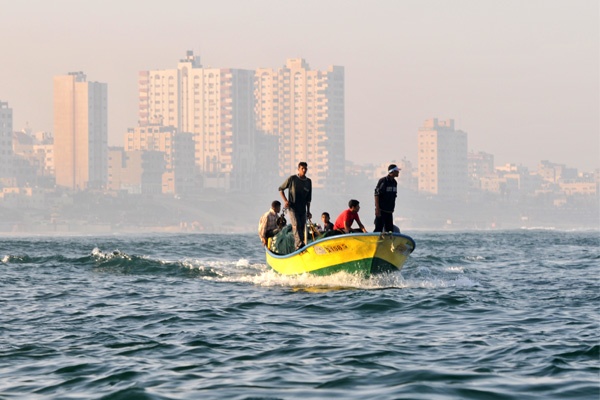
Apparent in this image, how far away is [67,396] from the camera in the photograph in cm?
1077

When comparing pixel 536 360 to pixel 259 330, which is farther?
pixel 259 330

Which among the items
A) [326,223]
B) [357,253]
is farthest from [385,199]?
[326,223]

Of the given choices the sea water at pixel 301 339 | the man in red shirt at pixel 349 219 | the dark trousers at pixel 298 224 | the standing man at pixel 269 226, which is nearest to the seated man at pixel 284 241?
the standing man at pixel 269 226

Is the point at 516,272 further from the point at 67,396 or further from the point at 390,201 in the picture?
the point at 67,396

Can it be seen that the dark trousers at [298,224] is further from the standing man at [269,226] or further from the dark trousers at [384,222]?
the standing man at [269,226]

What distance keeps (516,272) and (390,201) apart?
10.5 meters

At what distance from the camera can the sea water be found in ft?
36.4

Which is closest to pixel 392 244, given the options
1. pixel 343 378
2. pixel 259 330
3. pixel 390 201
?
pixel 390 201

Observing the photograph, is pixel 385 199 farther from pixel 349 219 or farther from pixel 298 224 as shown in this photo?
pixel 298 224

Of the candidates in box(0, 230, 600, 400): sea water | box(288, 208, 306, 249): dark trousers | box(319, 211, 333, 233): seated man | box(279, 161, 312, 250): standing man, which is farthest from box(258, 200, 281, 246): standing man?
box(279, 161, 312, 250): standing man

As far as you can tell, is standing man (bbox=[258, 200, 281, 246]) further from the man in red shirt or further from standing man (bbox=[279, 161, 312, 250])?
the man in red shirt

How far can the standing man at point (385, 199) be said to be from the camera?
2167cm

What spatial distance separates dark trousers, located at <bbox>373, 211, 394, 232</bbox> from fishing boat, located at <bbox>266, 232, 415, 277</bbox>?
22 centimetres

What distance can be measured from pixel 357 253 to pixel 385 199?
4.41 ft
